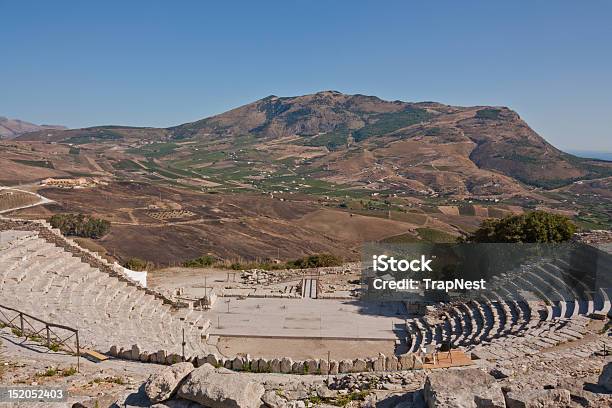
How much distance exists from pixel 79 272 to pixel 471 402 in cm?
2098

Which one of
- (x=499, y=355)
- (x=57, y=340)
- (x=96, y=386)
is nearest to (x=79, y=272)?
(x=57, y=340)

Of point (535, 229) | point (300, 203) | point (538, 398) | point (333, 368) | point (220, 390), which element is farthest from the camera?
point (300, 203)

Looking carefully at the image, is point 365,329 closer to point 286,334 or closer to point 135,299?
point 286,334

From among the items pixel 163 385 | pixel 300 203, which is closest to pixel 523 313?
pixel 163 385

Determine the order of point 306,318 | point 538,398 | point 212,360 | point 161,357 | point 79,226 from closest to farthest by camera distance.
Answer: point 538,398, point 212,360, point 161,357, point 306,318, point 79,226

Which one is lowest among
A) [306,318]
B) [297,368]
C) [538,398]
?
[306,318]

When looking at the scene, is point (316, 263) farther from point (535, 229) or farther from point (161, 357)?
point (161, 357)

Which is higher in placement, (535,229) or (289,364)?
(535,229)

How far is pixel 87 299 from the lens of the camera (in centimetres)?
2039

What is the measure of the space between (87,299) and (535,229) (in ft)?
84.0

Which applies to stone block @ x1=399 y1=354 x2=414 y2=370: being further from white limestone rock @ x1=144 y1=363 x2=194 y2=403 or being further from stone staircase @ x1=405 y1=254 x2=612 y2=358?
white limestone rock @ x1=144 y1=363 x2=194 y2=403

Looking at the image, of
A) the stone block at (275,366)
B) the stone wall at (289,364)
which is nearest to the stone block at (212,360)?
the stone wall at (289,364)

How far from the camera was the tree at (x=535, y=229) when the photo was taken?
2803cm

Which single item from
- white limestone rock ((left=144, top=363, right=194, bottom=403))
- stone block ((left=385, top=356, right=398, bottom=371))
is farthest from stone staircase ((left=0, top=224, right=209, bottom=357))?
stone block ((left=385, top=356, right=398, bottom=371))
